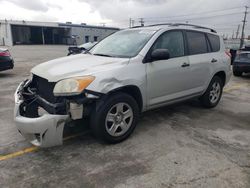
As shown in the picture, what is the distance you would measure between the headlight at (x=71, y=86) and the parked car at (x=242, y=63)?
9259 millimetres

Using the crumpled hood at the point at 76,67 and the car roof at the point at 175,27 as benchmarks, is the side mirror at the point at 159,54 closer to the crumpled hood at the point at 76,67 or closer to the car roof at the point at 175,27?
the crumpled hood at the point at 76,67

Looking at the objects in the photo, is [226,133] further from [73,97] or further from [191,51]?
[73,97]

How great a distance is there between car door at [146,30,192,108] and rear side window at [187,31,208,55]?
0.79ft

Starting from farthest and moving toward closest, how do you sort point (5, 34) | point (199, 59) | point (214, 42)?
1. point (5, 34)
2. point (214, 42)
3. point (199, 59)

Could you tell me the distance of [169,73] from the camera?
4.18 m

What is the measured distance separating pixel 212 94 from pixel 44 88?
12.7ft

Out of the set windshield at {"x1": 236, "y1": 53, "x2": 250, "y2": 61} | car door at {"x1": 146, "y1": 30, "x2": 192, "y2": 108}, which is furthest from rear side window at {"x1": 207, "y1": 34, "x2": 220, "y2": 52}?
windshield at {"x1": 236, "y1": 53, "x2": 250, "y2": 61}

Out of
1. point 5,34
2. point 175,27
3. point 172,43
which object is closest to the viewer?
point 172,43

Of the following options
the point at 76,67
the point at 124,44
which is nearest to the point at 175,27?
the point at 124,44

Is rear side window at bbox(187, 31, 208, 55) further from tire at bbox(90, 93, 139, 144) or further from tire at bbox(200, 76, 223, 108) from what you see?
tire at bbox(90, 93, 139, 144)

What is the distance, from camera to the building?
4606 centimetres

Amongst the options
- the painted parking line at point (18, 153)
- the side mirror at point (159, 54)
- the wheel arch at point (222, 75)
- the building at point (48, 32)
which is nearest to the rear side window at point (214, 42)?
the wheel arch at point (222, 75)

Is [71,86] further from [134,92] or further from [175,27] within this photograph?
[175,27]

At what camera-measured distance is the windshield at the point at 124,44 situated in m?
3.96
